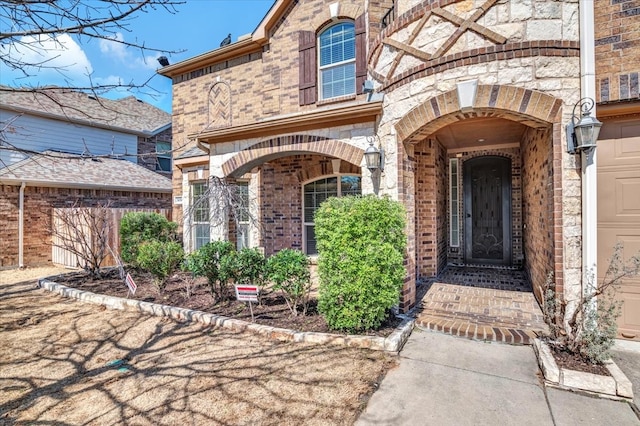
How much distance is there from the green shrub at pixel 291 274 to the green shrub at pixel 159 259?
89.7 inches

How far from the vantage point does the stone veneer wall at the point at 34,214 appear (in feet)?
32.1

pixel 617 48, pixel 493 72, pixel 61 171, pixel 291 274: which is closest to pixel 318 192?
pixel 291 274

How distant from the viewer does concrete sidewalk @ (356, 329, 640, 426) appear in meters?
2.63

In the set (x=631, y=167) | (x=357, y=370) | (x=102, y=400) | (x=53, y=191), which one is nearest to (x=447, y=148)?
(x=631, y=167)

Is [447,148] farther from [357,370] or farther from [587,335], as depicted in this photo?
[357,370]

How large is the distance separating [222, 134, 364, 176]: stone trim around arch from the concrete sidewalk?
3.21m

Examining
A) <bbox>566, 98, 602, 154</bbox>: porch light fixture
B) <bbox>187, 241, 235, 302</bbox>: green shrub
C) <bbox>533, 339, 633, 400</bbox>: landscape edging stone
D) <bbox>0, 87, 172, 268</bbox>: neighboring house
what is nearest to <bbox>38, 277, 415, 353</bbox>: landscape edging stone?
<bbox>187, 241, 235, 302</bbox>: green shrub

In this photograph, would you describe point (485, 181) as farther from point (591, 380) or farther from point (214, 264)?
point (214, 264)

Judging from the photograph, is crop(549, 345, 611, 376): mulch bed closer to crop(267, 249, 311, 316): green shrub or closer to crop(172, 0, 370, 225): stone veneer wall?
crop(267, 249, 311, 316): green shrub

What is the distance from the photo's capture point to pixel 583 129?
141 inches

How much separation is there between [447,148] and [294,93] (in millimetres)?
4172

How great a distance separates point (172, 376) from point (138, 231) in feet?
21.1

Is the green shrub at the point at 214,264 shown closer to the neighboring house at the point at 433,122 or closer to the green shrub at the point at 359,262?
the neighboring house at the point at 433,122

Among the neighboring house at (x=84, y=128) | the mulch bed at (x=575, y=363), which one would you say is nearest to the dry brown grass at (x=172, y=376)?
the mulch bed at (x=575, y=363)
